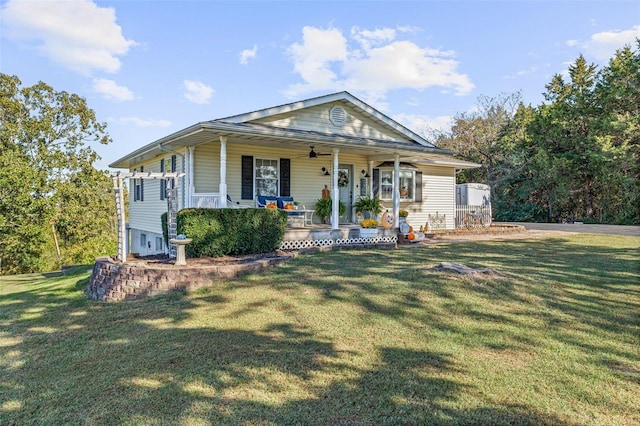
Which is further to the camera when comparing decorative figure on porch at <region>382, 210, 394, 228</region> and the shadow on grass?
decorative figure on porch at <region>382, 210, 394, 228</region>

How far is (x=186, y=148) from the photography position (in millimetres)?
10641

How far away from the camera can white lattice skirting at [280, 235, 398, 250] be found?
9.85 meters

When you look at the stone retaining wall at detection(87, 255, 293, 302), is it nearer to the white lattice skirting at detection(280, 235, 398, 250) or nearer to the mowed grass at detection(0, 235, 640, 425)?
the mowed grass at detection(0, 235, 640, 425)

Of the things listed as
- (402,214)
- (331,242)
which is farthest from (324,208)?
(402,214)

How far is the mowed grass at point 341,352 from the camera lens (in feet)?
9.67

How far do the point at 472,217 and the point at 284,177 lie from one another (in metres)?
9.04

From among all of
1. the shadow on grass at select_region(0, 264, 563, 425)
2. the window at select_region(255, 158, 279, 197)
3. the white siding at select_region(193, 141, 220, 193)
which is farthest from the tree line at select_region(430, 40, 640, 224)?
the shadow on grass at select_region(0, 264, 563, 425)

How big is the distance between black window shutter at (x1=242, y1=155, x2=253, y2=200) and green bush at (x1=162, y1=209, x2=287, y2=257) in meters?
2.48

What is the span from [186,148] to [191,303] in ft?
19.5

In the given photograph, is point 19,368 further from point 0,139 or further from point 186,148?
point 0,139

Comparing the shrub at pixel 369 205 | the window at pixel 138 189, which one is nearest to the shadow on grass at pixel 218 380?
the shrub at pixel 369 205

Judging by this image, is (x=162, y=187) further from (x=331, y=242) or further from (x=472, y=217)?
(x=472, y=217)

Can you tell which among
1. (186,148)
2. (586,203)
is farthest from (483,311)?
(586,203)

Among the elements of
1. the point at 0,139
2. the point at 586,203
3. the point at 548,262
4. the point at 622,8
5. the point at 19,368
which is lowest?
the point at 19,368
